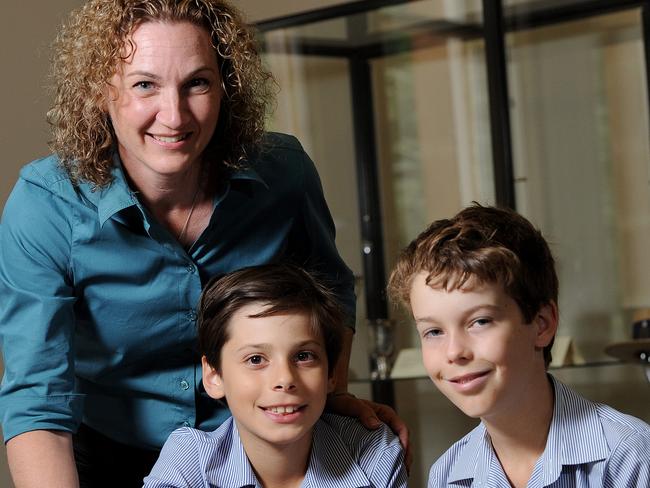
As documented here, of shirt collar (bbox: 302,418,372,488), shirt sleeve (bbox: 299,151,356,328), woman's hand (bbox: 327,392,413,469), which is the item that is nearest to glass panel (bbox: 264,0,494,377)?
shirt sleeve (bbox: 299,151,356,328)

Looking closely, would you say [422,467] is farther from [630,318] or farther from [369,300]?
[630,318]

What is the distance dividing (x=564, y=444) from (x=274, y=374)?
46 centimetres

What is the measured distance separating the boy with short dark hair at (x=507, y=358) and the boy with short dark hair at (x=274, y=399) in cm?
19

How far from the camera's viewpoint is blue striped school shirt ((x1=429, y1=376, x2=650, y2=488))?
150 centimetres

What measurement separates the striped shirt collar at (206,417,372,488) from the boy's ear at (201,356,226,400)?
9 cm

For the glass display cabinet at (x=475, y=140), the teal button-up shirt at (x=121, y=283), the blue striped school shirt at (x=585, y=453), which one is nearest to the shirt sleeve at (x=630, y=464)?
the blue striped school shirt at (x=585, y=453)

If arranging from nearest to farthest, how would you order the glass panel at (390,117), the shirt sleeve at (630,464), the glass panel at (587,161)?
the shirt sleeve at (630,464), the glass panel at (587,161), the glass panel at (390,117)

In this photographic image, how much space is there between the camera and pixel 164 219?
1.82 m

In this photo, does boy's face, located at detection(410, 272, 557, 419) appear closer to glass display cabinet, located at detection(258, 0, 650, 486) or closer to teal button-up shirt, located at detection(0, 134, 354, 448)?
teal button-up shirt, located at detection(0, 134, 354, 448)

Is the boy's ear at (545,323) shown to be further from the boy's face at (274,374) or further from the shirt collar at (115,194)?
the shirt collar at (115,194)

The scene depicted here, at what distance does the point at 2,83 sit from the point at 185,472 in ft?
6.66

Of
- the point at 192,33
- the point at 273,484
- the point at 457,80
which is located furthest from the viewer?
the point at 457,80

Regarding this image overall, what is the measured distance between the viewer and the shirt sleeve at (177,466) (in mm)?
1747

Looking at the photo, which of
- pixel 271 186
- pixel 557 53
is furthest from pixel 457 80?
pixel 271 186
